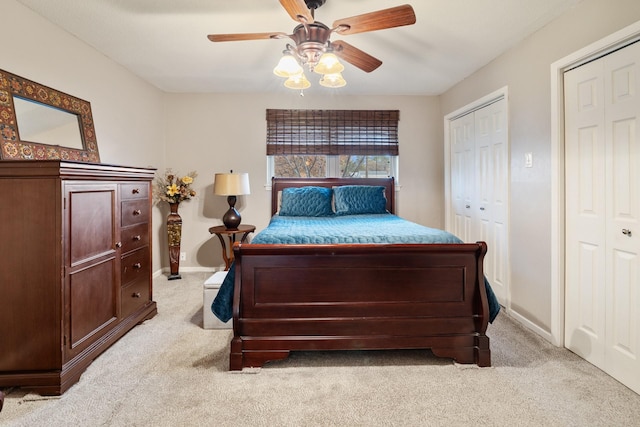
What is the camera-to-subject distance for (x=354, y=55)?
7.42 ft

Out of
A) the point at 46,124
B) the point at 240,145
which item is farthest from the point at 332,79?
the point at 240,145

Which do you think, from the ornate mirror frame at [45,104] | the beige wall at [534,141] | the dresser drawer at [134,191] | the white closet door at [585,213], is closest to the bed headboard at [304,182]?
the dresser drawer at [134,191]

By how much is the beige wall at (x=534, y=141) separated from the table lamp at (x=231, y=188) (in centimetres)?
275

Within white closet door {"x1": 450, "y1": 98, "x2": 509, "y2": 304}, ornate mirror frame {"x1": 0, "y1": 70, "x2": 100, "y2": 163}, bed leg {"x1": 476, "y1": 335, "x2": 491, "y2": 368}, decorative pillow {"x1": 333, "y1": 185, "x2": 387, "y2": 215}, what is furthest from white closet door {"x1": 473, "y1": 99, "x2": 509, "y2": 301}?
ornate mirror frame {"x1": 0, "y1": 70, "x2": 100, "y2": 163}

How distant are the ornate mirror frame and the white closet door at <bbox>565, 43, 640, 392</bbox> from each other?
352cm

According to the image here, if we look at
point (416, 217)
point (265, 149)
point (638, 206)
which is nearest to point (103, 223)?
point (265, 149)

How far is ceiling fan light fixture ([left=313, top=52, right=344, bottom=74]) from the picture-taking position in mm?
2068

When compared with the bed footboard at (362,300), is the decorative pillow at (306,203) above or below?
above

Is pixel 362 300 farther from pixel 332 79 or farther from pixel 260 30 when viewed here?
Result: pixel 260 30

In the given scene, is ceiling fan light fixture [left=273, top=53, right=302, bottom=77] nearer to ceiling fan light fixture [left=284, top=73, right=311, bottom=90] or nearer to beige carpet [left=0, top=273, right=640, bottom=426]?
ceiling fan light fixture [left=284, top=73, right=311, bottom=90]

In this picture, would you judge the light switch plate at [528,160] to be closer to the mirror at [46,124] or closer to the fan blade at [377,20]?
the fan blade at [377,20]

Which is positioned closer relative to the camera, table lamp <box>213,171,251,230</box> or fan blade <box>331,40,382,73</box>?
fan blade <box>331,40,382,73</box>

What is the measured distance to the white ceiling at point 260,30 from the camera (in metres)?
2.23

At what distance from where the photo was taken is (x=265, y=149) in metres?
4.33
